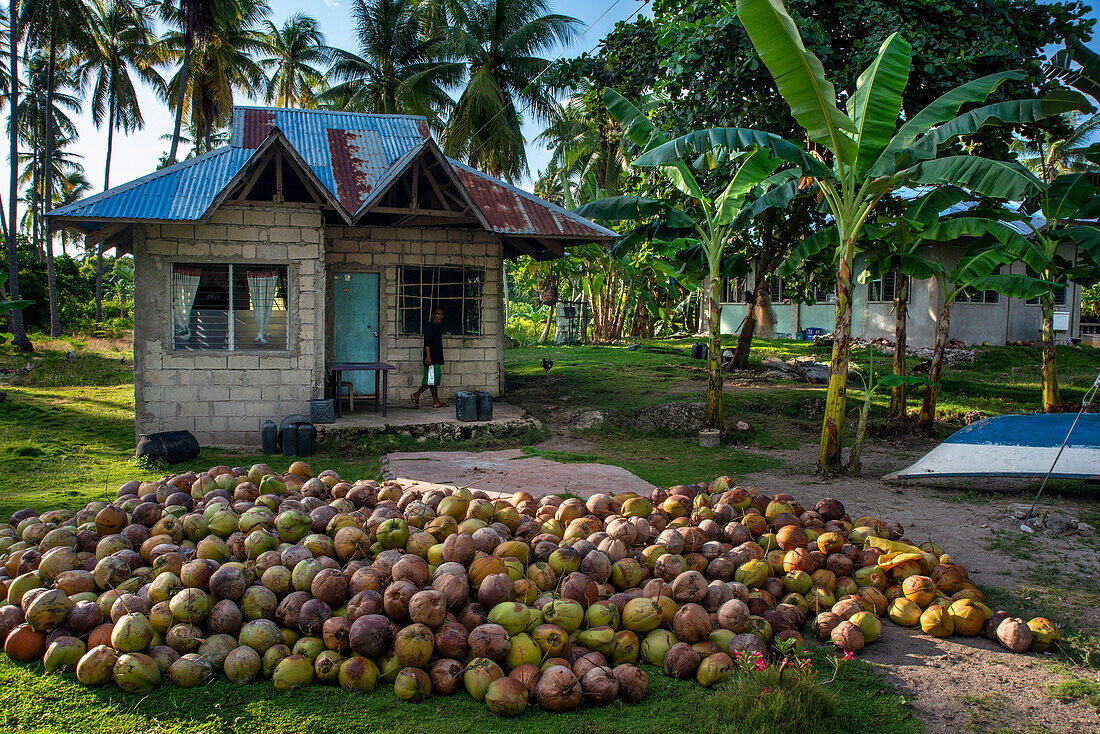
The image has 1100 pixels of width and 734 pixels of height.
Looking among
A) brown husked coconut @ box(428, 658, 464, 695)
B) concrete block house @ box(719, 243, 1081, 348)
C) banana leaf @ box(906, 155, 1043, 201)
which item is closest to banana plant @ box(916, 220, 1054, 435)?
banana leaf @ box(906, 155, 1043, 201)

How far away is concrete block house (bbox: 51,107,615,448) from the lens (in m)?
9.38

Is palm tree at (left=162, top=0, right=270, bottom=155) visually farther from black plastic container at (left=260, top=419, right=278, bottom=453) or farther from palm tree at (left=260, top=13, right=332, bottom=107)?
black plastic container at (left=260, top=419, right=278, bottom=453)

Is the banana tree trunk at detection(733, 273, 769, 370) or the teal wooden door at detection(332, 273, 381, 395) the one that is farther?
the banana tree trunk at detection(733, 273, 769, 370)

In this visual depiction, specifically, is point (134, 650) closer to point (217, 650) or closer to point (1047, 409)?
point (217, 650)

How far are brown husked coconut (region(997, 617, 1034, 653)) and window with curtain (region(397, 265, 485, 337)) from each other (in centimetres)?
926

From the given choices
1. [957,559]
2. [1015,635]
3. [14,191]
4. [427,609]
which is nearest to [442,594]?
[427,609]

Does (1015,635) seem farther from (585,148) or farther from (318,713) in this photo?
(585,148)

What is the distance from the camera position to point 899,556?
14.1 feet

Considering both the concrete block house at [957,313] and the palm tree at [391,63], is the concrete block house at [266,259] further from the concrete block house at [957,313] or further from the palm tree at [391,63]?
the palm tree at [391,63]

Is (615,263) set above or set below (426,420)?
above

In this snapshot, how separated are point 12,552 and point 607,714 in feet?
11.0

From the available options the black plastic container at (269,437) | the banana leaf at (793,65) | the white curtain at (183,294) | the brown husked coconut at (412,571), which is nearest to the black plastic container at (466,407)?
the black plastic container at (269,437)

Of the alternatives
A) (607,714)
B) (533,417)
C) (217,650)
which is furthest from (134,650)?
(533,417)

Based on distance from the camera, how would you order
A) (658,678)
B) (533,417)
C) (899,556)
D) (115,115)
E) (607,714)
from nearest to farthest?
(607,714)
(658,678)
(899,556)
(533,417)
(115,115)
